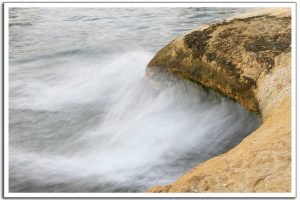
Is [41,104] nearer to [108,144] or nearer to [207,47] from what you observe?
[108,144]

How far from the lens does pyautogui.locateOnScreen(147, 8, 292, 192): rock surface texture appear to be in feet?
11.4

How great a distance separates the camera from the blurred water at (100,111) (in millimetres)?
4465

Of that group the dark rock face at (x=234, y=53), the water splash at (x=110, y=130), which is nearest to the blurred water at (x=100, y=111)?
the water splash at (x=110, y=130)

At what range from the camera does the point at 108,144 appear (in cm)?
485

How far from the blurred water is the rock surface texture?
0.21 m

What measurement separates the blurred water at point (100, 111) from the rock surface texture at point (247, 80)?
21 centimetres

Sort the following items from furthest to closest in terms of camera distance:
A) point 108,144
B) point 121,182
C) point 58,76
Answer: point 58,76 → point 108,144 → point 121,182

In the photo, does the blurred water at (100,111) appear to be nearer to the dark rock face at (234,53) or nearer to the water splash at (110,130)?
the water splash at (110,130)

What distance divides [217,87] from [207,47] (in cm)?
55

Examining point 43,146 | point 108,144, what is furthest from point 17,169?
point 108,144

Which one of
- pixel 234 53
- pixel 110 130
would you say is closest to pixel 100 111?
pixel 110 130

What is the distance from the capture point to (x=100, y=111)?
18.5 feet

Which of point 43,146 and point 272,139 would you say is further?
point 43,146

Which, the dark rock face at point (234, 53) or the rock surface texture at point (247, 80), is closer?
the rock surface texture at point (247, 80)
